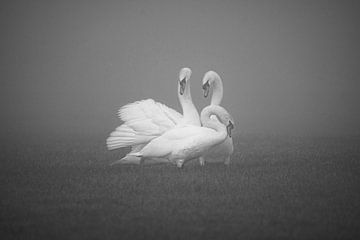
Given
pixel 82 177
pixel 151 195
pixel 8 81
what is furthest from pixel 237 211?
pixel 8 81

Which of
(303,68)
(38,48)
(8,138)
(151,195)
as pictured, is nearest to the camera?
(151,195)

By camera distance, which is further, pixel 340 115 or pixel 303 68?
pixel 303 68

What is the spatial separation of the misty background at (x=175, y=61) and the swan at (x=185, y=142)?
27.5 ft

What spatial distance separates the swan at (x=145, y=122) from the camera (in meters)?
14.9

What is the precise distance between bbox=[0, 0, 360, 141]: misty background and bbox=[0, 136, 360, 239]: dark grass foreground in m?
7.66

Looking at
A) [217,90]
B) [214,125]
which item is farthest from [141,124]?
[217,90]

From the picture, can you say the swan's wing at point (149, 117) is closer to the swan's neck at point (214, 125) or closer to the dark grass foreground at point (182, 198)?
the swan's neck at point (214, 125)

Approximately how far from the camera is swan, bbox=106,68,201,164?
48.9ft

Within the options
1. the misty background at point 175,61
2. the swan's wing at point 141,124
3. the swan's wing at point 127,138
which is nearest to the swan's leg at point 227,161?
the swan's wing at point 141,124

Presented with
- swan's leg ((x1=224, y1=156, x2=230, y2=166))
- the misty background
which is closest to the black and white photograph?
swan's leg ((x1=224, y1=156, x2=230, y2=166))

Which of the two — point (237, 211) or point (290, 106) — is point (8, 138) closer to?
point (237, 211)

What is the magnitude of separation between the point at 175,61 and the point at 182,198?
71.2 m

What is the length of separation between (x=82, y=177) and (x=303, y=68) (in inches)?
2453

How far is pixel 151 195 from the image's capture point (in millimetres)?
11586
